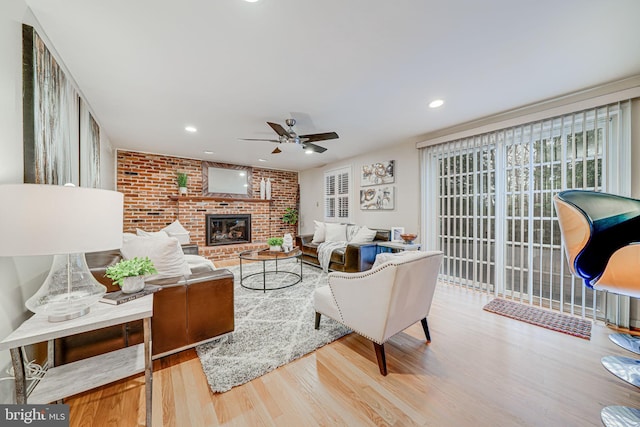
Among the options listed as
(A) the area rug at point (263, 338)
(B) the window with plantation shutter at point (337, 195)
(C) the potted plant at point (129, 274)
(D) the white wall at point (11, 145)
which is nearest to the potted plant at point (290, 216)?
(B) the window with plantation shutter at point (337, 195)

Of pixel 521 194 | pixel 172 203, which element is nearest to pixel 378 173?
pixel 521 194

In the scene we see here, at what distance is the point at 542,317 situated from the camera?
246cm

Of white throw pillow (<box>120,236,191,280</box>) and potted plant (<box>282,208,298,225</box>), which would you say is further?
potted plant (<box>282,208,298,225</box>)

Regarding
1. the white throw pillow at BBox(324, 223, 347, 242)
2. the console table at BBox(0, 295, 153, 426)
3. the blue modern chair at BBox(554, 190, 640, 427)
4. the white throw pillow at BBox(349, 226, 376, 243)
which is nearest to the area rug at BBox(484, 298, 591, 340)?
the blue modern chair at BBox(554, 190, 640, 427)

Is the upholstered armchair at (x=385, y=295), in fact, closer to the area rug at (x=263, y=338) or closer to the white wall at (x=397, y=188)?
the area rug at (x=263, y=338)

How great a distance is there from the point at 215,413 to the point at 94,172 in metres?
3.10

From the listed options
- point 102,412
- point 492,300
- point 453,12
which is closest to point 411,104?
point 453,12

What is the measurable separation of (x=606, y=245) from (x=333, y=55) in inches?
90.8

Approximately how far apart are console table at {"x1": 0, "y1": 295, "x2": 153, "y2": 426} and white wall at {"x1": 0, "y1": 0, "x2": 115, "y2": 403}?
7.4 inches

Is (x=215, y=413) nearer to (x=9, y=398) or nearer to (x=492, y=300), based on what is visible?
(x=9, y=398)

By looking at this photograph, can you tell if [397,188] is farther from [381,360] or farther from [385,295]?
[381,360]

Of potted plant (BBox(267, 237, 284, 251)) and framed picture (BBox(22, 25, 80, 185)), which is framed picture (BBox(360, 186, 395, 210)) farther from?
framed picture (BBox(22, 25, 80, 185))

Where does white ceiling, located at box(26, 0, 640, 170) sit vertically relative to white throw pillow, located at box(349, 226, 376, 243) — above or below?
above

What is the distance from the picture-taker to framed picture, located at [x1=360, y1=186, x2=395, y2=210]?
14.3ft
